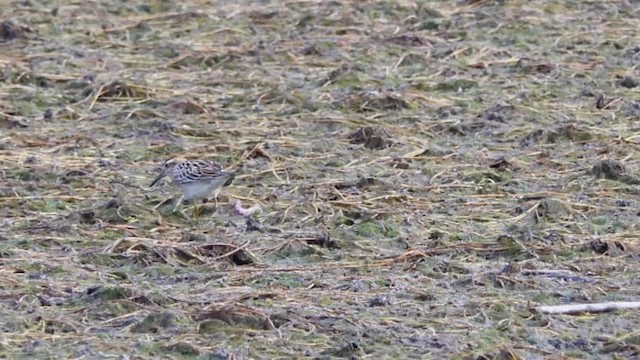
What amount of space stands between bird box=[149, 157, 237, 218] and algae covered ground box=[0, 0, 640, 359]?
0.36ft

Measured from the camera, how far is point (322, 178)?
10.5 meters

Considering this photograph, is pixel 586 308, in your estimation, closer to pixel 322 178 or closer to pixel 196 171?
pixel 196 171

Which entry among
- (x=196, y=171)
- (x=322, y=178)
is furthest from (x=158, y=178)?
(x=322, y=178)

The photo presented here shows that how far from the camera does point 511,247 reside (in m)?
8.80

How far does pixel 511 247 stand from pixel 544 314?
1198 millimetres

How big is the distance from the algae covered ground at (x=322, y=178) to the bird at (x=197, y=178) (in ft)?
0.36

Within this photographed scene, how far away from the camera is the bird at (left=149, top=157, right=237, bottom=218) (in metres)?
9.67

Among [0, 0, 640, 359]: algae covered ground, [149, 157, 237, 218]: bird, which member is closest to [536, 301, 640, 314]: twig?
[0, 0, 640, 359]: algae covered ground

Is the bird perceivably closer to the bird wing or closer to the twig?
the bird wing

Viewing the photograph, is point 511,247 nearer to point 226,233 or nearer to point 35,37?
point 226,233

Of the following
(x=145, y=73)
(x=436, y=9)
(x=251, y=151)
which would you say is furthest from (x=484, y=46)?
(x=251, y=151)

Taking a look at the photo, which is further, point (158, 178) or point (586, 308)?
point (158, 178)

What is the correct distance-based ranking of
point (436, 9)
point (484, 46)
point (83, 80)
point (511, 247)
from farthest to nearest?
point (436, 9) → point (484, 46) → point (83, 80) → point (511, 247)

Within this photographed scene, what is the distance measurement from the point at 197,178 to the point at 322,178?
1104 millimetres
